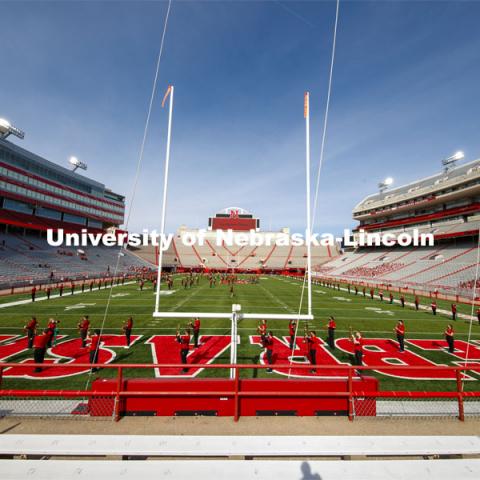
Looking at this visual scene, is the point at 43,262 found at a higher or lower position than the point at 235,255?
lower

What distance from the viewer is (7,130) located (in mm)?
46875

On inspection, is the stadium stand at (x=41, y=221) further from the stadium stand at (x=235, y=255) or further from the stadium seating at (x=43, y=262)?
the stadium stand at (x=235, y=255)

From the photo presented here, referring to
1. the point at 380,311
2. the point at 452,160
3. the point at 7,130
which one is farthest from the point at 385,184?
the point at 7,130

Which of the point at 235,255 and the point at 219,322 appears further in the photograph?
the point at 235,255

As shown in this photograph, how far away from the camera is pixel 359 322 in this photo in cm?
1711

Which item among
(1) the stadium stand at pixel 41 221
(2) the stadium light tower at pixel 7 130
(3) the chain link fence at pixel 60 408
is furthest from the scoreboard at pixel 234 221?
(3) the chain link fence at pixel 60 408

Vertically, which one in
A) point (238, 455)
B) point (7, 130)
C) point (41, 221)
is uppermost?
point (7, 130)

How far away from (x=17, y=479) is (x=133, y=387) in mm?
2299

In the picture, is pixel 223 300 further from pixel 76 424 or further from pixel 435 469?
pixel 435 469

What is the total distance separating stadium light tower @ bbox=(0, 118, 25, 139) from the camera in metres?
45.4

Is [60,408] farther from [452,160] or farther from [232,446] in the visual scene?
[452,160]

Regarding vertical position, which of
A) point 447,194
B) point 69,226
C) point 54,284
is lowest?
point 54,284

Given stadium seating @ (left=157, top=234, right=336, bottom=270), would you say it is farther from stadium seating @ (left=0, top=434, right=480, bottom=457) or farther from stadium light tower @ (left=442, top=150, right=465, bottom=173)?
stadium seating @ (left=0, top=434, right=480, bottom=457)

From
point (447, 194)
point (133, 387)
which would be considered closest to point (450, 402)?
point (133, 387)
